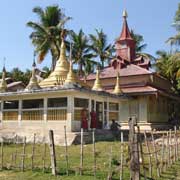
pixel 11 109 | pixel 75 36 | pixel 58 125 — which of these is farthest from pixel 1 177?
pixel 75 36

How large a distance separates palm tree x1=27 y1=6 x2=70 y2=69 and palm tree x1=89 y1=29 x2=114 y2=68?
26.5 feet

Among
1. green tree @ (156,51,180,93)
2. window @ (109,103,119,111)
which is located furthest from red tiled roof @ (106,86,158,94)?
green tree @ (156,51,180,93)

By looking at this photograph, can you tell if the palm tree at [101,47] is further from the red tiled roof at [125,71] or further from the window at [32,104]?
the window at [32,104]

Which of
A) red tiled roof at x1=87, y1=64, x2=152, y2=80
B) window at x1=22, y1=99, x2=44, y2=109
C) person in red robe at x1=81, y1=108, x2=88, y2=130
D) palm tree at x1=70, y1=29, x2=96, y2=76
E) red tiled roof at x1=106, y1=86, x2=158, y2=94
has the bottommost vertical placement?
person in red robe at x1=81, y1=108, x2=88, y2=130

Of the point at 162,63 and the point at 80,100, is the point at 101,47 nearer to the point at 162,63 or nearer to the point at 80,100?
the point at 162,63

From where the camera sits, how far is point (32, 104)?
2314cm

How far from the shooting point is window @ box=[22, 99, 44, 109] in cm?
2273

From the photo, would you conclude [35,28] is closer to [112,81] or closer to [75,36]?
[75,36]

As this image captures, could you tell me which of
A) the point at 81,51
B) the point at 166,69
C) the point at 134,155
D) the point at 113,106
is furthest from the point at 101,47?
the point at 134,155

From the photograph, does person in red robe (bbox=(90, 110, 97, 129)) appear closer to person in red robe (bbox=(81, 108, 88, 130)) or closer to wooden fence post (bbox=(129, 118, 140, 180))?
person in red robe (bbox=(81, 108, 88, 130))

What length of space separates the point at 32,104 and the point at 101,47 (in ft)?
86.3

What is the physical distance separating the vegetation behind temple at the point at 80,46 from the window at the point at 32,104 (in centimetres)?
1201

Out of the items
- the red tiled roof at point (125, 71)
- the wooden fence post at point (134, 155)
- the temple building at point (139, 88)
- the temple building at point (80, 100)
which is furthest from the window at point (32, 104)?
the wooden fence post at point (134, 155)

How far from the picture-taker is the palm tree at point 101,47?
47875 millimetres
